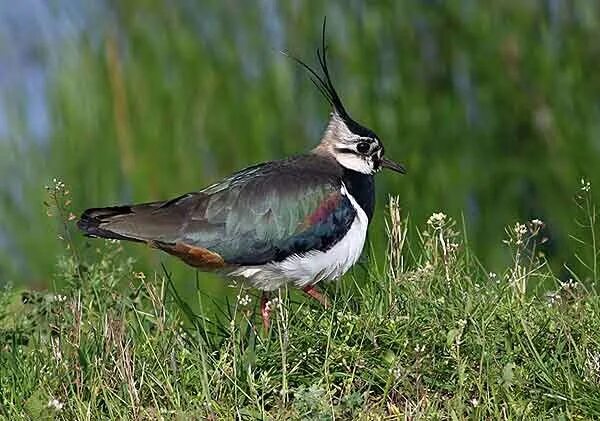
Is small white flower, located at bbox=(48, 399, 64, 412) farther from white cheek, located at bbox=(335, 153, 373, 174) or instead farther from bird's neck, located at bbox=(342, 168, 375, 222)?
white cheek, located at bbox=(335, 153, 373, 174)

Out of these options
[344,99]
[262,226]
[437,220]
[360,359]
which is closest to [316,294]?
[262,226]

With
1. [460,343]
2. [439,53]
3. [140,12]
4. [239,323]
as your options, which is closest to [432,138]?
[439,53]

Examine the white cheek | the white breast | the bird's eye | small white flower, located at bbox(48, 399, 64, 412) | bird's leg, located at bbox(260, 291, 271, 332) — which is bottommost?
bird's leg, located at bbox(260, 291, 271, 332)

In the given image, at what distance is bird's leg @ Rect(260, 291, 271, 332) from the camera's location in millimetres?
4930

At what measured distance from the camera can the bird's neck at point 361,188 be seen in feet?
18.2

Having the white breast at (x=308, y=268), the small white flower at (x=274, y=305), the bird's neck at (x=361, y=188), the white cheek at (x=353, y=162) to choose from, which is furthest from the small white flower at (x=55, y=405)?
the white cheek at (x=353, y=162)

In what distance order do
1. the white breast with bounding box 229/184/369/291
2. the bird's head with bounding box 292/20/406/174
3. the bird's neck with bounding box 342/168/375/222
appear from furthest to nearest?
the bird's head with bounding box 292/20/406/174 < the bird's neck with bounding box 342/168/375/222 < the white breast with bounding box 229/184/369/291

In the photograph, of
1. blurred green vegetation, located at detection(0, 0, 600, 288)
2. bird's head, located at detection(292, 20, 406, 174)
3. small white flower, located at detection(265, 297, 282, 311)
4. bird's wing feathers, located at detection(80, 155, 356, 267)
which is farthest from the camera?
blurred green vegetation, located at detection(0, 0, 600, 288)

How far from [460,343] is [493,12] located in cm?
487

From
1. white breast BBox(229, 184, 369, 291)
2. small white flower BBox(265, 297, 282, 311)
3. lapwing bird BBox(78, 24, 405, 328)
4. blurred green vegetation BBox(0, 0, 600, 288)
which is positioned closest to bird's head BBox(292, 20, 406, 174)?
lapwing bird BBox(78, 24, 405, 328)

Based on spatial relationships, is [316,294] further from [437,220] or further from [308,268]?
[437,220]

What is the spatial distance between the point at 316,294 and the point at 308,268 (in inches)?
4.0

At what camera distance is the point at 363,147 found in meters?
5.77

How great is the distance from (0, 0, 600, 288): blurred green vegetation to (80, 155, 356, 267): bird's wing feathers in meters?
2.76
